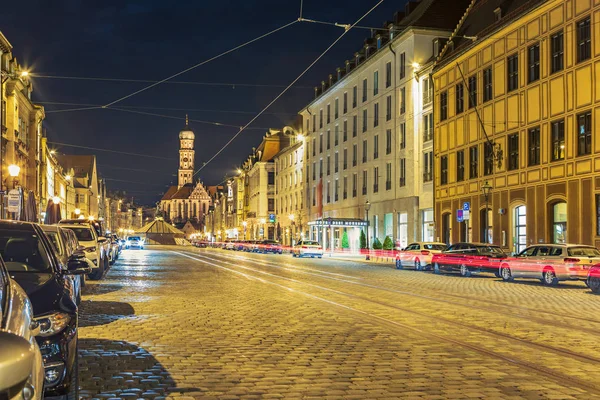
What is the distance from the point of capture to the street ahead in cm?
791

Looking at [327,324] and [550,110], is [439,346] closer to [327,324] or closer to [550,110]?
[327,324]

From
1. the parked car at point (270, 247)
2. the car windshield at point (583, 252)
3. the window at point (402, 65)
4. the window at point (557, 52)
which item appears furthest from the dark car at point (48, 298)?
the parked car at point (270, 247)

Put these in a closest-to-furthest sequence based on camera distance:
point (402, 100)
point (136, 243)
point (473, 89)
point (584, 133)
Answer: point (584, 133), point (473, 89), point (402, 100), point (136, 243)

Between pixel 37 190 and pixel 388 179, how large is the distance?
30893 mm

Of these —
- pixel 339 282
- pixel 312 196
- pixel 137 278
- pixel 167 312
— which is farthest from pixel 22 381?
pixel 312 196

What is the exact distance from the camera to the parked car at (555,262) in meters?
24.3

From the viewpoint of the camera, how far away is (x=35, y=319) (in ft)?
21.1

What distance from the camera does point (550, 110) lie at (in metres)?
35.8

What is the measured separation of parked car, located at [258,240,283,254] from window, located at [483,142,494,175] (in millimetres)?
37051

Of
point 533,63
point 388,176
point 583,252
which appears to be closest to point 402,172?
point 388,176

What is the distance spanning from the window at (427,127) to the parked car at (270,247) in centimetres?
2815

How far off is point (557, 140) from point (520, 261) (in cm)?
1025

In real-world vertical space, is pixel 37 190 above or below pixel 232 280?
above

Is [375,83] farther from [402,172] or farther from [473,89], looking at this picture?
[473,89]
